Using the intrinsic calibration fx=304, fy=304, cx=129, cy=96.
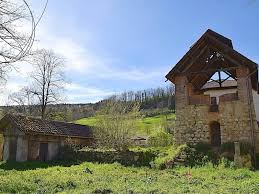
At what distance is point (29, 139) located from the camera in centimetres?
2761

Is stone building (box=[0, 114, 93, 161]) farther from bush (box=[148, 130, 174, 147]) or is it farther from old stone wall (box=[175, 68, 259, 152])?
old stone wall (box=[175, 68, 259, 152])

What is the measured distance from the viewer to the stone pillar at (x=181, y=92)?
73.9 feet

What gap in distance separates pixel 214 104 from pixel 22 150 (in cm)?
1700

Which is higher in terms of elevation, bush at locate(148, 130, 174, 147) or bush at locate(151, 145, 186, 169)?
bush at locate(148, 130, 174, 147)

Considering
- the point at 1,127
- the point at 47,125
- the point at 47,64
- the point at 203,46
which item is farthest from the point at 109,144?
the point at 47,64

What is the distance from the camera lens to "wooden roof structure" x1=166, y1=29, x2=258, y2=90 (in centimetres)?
2158

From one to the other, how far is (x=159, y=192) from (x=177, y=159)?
9.85 m

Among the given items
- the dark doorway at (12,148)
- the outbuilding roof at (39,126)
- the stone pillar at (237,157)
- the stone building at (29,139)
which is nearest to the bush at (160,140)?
the outbuilding roof at (39,126)

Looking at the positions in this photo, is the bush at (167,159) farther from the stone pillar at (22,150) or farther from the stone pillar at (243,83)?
the stone pillar at (22,150)

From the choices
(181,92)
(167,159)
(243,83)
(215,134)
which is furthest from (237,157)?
(181,92)

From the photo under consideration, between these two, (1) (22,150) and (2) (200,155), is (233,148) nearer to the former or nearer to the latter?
(2) (200,155)

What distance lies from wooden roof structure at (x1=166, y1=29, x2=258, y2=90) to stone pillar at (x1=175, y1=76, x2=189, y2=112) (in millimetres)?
439

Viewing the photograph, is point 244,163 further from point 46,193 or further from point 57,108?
point 57,108

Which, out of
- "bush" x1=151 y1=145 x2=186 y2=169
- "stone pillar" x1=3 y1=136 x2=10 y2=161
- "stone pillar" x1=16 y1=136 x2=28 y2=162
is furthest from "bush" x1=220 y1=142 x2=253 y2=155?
"stone pillar" x1=3 y1=136 x2=10 y2=161
